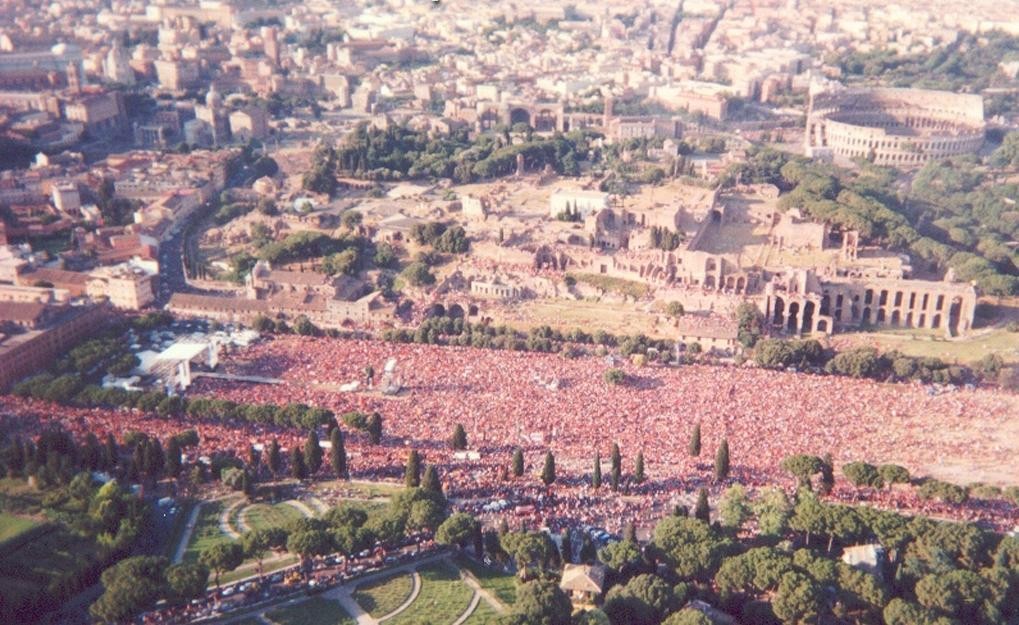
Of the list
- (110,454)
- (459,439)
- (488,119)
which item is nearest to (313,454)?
(459,439)

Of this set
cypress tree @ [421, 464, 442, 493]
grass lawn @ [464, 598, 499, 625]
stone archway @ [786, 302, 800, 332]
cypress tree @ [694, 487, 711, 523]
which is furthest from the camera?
stone archway @ [786, 302, 800, 332]

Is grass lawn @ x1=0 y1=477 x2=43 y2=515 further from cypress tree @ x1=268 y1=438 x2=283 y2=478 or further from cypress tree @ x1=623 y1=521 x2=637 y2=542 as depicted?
cypress tree @ x1=623 y1=521 x2=637 y2=542

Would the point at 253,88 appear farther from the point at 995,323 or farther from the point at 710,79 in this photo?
the point at 995,323

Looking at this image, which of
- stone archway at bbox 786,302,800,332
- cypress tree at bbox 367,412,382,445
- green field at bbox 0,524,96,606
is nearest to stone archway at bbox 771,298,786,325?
stone archway at bbox 786,302,800,332

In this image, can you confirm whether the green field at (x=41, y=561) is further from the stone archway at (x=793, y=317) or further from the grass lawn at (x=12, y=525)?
the stone archway at (x=793, y=317)

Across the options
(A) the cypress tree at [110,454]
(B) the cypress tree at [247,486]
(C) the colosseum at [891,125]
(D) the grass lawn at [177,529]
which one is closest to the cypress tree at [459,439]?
(B) the cypress tree at [247,486]

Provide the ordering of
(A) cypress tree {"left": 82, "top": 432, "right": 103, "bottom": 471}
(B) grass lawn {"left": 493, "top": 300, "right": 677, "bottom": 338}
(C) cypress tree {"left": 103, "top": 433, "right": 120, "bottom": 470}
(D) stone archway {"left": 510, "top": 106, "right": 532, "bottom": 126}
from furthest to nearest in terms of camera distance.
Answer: (D) stone archway {"left": 510, "top": 106, "right": 532, "bottom": 126}
(B) grass lawn {"left": 493, "top": 300, "right": 677, "bottom": 338}
(A) cypress tree {"left": 82, "top": 432, "right": 103, "bottom": 471}
(C) cypress tree {"left": 103, "top": 433, "right": 120, "bottom": 470}

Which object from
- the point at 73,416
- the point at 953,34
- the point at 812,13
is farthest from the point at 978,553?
the point at 812,13
